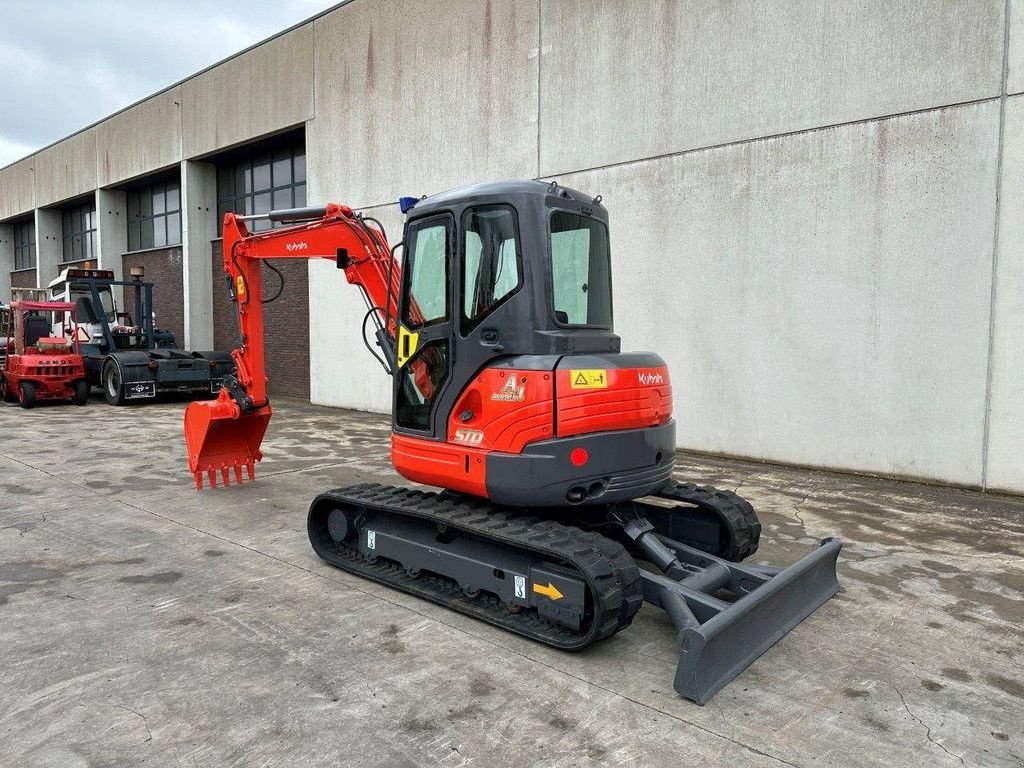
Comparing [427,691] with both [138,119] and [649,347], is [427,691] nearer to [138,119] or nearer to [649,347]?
[649,347]

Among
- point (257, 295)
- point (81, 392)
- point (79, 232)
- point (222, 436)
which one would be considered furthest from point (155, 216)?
point (257, 295)

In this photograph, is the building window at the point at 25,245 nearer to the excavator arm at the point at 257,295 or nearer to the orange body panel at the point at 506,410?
the excavator arm at the point at 257,295

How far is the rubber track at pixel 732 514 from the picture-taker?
4707 millimetres

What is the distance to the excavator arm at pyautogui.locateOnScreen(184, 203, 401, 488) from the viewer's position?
18.5 ft

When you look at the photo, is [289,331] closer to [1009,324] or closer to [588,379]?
[588,379]

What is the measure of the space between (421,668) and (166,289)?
19941mm

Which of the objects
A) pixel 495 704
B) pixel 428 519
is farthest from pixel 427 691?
pixel 428 519

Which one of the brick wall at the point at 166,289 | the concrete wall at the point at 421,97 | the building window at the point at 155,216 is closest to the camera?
the concrete wall at the point at 421,97

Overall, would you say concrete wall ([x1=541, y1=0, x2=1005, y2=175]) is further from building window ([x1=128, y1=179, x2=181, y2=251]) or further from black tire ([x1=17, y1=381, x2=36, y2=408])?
building window ([x1=128, y1=179, x2=181, y2=251])

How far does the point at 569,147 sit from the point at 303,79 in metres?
7.47

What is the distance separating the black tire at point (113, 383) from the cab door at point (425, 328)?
12.4 m

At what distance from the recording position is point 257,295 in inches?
275

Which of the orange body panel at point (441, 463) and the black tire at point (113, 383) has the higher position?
the orange body panel at point (441, 463)

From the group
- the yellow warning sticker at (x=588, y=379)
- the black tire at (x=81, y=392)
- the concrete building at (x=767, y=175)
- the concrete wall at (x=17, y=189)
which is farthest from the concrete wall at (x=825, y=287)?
the concrete wall at (x=17, y=189)
